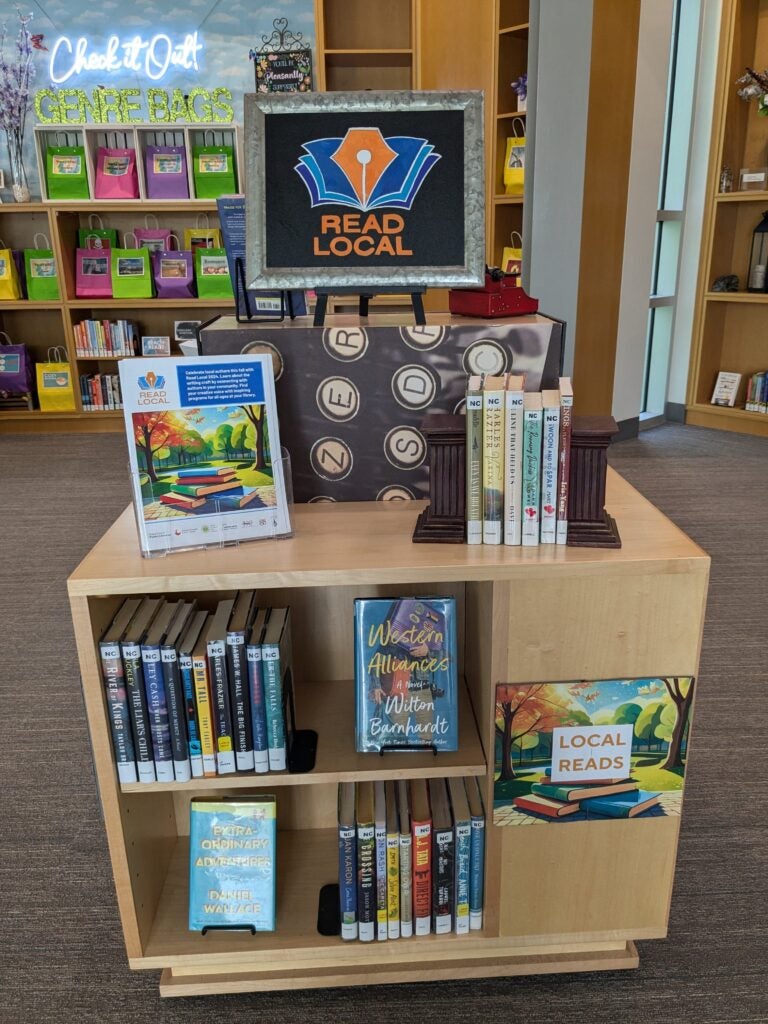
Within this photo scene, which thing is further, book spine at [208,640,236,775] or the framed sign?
the framed sign

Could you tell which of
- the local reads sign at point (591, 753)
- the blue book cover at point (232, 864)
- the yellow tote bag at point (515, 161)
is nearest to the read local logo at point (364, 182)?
the local reads sign at point (591, 753)

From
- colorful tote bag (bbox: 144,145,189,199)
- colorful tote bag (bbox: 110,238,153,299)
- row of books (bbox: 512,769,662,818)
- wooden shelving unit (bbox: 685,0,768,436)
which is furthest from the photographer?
colorful tote bag (bbox: 110,238,153,299)

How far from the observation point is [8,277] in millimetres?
5422

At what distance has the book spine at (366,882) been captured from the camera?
1398mm

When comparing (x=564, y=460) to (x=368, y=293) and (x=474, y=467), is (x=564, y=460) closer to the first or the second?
(x=474, y=467)

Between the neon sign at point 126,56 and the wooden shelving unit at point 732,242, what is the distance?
3.35 metres

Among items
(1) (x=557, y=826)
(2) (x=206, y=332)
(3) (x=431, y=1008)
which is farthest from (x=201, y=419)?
(3) (x=431, y=1008)

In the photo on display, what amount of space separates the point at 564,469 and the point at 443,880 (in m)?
0.75

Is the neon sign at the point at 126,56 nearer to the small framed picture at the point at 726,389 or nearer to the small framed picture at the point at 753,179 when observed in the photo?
the small framed picture at the point at 753,179

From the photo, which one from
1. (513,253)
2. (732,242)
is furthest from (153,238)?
(732,242)

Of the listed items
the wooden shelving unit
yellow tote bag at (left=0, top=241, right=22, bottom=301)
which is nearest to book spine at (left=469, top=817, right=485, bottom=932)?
the wooden shelving unit

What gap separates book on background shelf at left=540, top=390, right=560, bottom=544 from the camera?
1270mm

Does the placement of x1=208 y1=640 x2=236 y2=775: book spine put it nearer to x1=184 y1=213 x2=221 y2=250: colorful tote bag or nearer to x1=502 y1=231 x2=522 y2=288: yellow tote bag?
x1=502 y1=231 x2=522 y2=288: yellow tote bag

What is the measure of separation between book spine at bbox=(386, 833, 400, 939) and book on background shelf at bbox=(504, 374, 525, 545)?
1.82 ft
